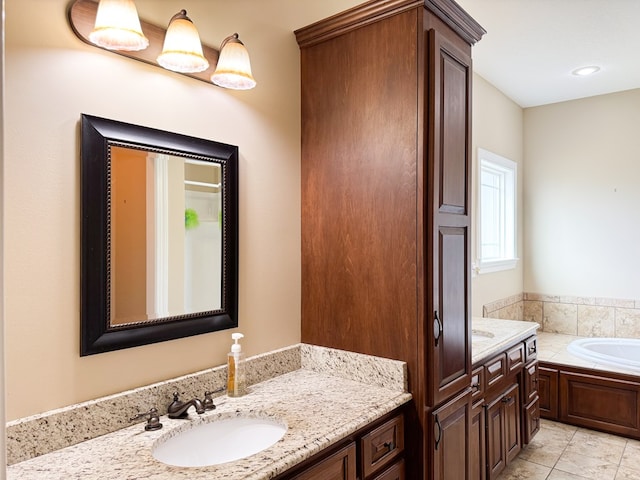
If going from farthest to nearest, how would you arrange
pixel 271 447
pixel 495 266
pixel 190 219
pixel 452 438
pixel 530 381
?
pixel 495 266
pixel 530 381
pixel 452 438
pixel 190 219
pixel 271 447

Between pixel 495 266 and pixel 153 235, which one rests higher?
pixel 153 235

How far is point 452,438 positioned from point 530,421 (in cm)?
145

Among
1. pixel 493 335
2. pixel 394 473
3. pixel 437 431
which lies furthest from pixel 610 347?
pixel 394 473

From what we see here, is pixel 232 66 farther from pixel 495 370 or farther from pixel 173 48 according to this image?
pixel 495 370

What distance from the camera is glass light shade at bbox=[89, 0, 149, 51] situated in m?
1.29

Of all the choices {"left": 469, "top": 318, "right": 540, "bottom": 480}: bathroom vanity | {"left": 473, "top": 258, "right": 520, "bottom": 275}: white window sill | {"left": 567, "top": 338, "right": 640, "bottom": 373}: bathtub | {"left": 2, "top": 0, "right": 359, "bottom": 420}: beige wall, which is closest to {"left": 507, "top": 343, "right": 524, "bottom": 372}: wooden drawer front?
{"left": 469, "top": 318, "right": 540, "bottom": 480}: bathroom vanity

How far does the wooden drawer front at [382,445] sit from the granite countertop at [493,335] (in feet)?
2.29

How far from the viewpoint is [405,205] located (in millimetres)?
1804

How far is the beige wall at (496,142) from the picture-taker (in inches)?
144

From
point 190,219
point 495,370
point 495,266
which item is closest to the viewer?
point 190,219

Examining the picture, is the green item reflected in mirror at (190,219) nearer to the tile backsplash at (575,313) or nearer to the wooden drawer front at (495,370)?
the wooden drawer front at (495,370)

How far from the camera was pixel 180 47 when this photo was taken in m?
1.45

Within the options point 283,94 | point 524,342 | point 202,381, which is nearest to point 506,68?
point 524,342

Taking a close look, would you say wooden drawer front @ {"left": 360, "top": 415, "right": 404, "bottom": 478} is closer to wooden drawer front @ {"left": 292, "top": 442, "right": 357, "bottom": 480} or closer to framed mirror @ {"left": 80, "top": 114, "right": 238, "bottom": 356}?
wooden drawer front @ {"left": 292, "top": 442, "right": 357, "bottom": 480}
